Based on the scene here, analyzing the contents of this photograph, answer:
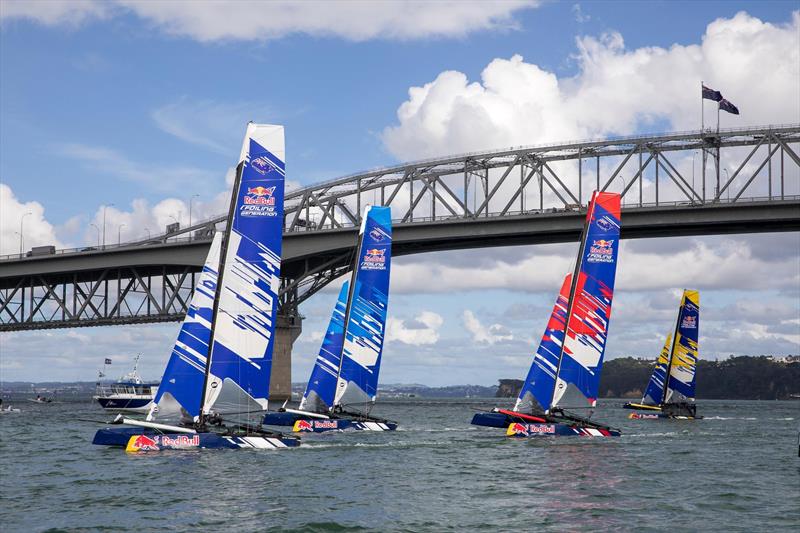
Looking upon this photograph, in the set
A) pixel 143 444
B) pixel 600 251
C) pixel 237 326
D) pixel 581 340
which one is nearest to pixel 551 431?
pixel 581 340

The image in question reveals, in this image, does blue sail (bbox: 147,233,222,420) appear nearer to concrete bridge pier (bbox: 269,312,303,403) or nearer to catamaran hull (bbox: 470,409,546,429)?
catamaran hull (bbox: 470,409,546,429)

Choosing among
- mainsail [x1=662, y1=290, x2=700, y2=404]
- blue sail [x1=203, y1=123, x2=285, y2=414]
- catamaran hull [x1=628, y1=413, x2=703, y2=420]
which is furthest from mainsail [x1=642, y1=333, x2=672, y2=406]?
blue sail [x1=203, y1=123, x2=285, y2=414]

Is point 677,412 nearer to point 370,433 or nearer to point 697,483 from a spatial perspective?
point 370,433

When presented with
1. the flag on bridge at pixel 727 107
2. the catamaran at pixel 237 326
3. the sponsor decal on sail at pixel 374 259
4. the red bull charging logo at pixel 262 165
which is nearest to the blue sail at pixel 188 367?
the catamaran at pixel 237 326

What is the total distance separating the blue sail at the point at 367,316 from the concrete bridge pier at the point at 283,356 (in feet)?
166

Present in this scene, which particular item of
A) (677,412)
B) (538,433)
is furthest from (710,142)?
(538,433)

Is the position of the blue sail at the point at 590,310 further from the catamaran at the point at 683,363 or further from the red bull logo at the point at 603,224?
the catamaran at the point at 683,363

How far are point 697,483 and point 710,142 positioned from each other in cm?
7621

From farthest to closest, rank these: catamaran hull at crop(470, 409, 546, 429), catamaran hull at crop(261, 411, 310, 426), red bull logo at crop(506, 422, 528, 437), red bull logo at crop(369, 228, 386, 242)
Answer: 1. red bull logo at crop(369, 228, 386, 242)
2. catamaran hull at crop(261, 411, 310, 426)
3. catamaran hull at crop(470, 409, 546, 429)
4. red bull logo at crop(506, 422, 528, 437)

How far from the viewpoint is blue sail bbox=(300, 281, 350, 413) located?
48531 millimetres

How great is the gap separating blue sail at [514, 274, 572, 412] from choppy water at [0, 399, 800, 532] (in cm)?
165

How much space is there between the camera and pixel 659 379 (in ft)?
A: 256

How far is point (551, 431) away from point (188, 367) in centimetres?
1582

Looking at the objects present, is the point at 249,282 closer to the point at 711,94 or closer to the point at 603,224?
the point at 603,224
